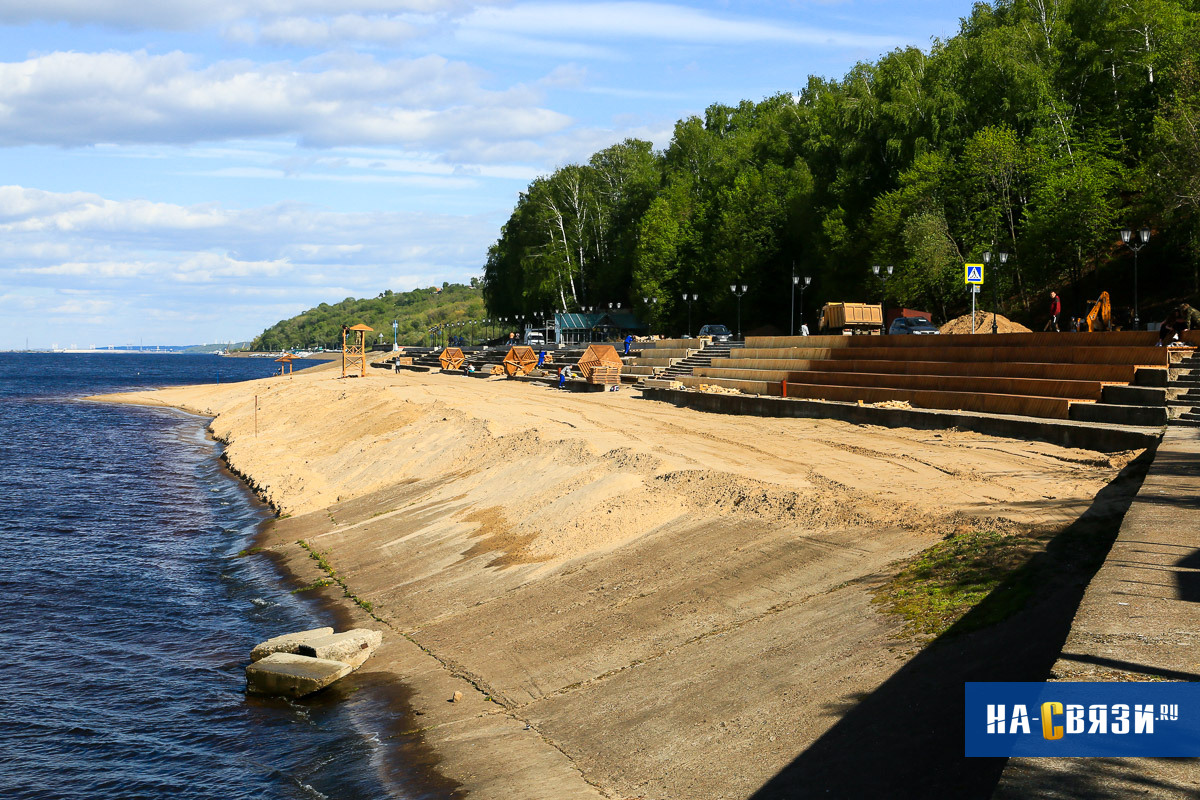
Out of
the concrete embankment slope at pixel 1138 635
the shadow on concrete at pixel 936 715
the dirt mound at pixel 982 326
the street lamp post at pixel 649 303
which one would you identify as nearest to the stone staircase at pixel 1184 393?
the concrete embankment slope at pixel 1138 635

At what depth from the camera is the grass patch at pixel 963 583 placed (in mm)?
9888

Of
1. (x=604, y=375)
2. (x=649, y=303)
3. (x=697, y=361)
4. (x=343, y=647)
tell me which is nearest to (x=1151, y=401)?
(x=343, y=647)

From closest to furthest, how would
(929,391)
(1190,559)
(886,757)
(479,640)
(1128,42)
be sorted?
(886,757) < (1190,559) < (479,640) < (929,391) < (1128,42)

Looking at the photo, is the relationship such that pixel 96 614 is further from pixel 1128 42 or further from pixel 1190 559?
pixel 1128 42

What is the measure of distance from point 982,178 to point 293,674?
4971cm

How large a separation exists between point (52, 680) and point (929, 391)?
23219mm

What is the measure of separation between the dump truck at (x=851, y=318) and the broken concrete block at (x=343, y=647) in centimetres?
3608

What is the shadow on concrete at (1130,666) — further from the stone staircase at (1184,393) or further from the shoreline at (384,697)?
the stone staircase at (1184,393)

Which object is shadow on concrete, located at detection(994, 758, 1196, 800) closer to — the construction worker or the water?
the water

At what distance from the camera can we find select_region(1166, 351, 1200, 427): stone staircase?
2070 cm

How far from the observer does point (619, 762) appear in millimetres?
9352

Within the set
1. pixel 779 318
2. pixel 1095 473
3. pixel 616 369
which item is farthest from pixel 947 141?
pixel 1095 473

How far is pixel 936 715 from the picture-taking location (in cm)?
819

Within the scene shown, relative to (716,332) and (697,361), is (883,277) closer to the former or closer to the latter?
A: (716,332)
